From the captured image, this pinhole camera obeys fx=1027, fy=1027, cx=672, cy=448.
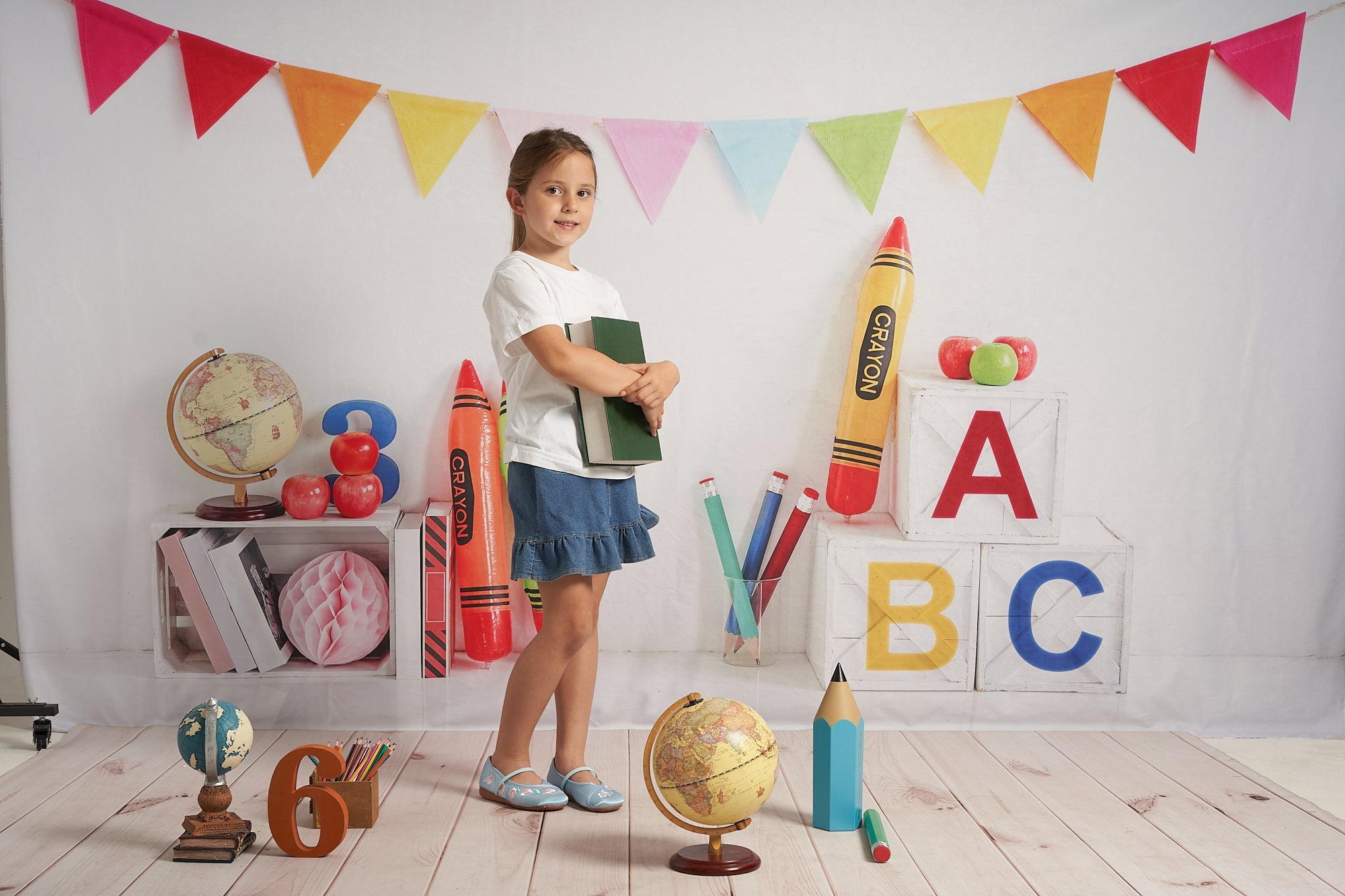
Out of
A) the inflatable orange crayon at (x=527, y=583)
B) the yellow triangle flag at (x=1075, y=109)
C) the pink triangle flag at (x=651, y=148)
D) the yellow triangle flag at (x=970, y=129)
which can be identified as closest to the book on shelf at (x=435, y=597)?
the inflatable orange crayon at (x=527, y=583)

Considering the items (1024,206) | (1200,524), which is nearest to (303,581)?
(1024,206)

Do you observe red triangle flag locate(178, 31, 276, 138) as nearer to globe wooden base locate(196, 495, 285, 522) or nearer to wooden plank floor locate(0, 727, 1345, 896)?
globe wooden base locate(196, 495, 285, 522)

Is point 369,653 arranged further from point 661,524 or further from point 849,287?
point 849,287

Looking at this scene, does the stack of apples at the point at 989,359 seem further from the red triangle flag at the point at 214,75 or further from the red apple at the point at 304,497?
Result: the red triangle flag at the point at 214,75

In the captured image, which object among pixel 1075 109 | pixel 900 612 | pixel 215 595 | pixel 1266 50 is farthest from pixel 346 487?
pixel 1266 50

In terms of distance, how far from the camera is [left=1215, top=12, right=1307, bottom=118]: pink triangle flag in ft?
7.20

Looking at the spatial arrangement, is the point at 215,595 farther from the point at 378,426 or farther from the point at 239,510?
the point at 378,426

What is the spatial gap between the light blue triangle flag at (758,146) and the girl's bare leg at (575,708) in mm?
1005

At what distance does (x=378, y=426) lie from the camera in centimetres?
220

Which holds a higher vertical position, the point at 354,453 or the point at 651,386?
the point at 651,386

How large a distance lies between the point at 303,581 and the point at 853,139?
1.47 meters

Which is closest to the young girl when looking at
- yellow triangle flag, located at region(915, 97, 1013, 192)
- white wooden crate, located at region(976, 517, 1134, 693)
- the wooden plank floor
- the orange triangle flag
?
the wooden plank floor

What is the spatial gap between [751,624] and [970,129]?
1.17m

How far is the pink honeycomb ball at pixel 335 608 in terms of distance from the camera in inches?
79.7
